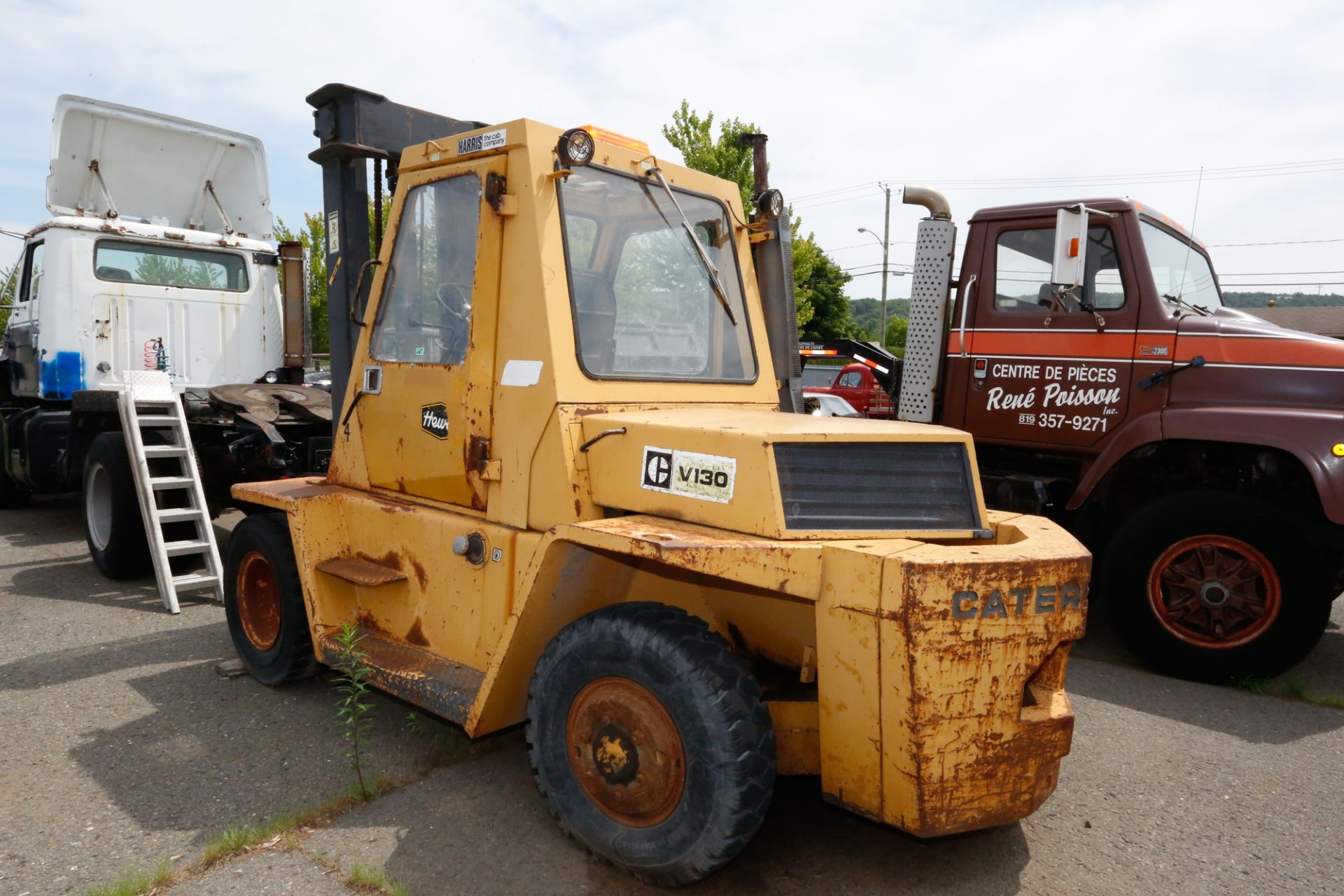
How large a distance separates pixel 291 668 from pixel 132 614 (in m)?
2.38

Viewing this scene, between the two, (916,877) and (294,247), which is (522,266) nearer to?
(916,877)

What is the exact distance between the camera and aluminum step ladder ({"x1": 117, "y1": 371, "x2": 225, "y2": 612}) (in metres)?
6.32

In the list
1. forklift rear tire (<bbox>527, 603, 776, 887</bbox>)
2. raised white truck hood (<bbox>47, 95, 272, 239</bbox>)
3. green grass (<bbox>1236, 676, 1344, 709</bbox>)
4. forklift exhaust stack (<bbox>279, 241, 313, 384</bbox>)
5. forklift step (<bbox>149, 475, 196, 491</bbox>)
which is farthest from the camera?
forklift exhaust stack (<bbox>279, 241, 313, 384</bbox>)

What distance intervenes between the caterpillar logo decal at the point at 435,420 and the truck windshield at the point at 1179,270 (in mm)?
4308

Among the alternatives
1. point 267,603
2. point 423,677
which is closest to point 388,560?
point 423,677

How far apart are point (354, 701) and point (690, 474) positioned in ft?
6.95

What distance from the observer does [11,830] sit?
3.29 meters

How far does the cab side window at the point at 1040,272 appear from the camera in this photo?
18.7ft

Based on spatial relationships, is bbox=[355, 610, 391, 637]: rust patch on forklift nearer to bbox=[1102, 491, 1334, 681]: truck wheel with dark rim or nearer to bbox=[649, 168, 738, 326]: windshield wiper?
bbox=[649, 168, 738, 326]: windshield wiper

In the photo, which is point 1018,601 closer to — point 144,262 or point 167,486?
point 167,486

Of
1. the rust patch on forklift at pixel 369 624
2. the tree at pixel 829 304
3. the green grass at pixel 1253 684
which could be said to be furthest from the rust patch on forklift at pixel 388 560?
the tree at pixel 829 304

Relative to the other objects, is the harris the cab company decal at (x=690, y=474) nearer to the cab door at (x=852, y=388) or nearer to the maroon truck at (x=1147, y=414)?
the maroon truck at (x=1147, y=414)

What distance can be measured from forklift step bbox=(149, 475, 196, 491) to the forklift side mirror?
5889 millimetres

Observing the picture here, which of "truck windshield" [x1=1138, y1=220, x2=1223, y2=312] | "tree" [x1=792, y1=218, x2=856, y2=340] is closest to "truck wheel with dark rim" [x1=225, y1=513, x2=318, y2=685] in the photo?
"truck windshield" [x1=1138, y1=220, x2=1223, y2=312]
